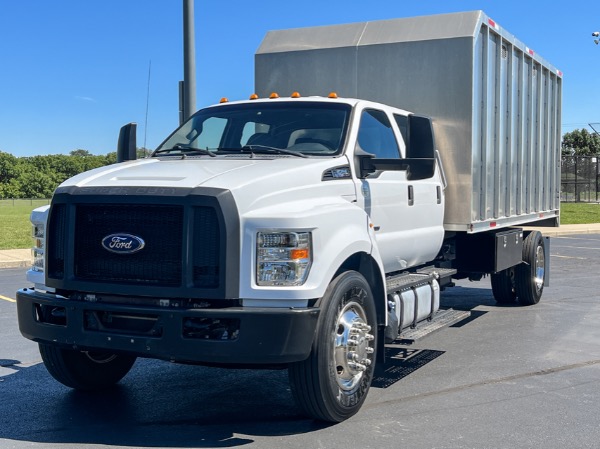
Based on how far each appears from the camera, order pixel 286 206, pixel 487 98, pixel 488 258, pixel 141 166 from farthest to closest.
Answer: pixel 488 258, pixel 487 98, pixel 141 166, pixel 286 206

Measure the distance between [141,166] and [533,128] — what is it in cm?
672

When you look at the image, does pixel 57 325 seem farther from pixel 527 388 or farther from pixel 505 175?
pixel 505 175

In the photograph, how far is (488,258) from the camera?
9219 millimetres

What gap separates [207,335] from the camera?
488cm

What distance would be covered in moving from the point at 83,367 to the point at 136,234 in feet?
5.32

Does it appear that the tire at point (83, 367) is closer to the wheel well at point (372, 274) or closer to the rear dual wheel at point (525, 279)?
the wheel well at point (372, 274)

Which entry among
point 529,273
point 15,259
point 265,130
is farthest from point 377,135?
point 15,259

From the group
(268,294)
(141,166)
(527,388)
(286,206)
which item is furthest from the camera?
(527,388)

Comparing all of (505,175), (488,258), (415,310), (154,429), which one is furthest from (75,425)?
(505,175)

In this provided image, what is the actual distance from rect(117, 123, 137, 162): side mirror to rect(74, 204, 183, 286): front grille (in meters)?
1.75

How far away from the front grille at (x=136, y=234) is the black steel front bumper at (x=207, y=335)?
204mm

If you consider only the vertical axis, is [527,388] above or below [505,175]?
below

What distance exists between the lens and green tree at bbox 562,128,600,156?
70.6 meters

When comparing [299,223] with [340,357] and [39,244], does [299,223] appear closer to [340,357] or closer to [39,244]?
[340,357]
